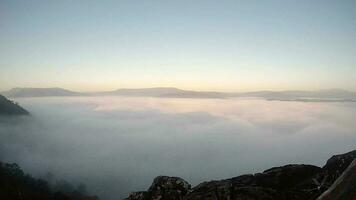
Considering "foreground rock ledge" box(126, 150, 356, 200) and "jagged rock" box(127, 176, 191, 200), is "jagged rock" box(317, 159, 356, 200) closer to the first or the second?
"foreground rock ledge" box(126, 150, 356, 200)

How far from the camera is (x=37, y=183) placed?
519ft

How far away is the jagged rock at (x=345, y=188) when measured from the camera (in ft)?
27.0

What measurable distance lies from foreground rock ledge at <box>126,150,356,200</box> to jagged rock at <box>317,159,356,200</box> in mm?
9731

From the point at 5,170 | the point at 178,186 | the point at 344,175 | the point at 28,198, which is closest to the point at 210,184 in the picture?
the point at 178,186

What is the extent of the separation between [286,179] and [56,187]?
196 meters

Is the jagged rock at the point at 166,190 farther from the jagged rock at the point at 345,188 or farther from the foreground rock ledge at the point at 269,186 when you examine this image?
the jagged rock at the point at 345,188

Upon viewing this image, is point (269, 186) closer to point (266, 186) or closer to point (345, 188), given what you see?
point (266, 186)

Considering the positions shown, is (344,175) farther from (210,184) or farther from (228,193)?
(210,184)

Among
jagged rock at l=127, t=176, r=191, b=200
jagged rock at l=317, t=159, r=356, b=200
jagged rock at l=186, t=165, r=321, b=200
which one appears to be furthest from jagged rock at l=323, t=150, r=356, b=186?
jagged rock at l=317, t=159, r=356, b=200

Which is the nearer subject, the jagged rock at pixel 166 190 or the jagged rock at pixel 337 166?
the jagged rock at pixel 337 166

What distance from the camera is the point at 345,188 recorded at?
8.41m

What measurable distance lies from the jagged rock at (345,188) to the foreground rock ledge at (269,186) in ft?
31.9

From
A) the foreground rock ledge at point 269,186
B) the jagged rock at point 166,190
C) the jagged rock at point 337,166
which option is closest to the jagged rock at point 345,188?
the foreground rock ledge at point 269,186

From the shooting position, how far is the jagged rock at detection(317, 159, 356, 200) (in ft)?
27.0
